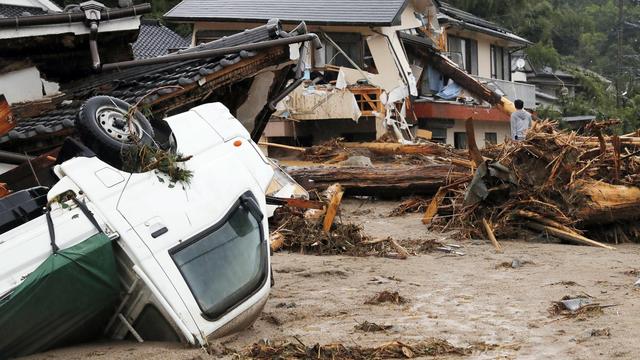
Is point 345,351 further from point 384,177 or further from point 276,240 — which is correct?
point 384,177

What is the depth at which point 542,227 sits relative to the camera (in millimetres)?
11734

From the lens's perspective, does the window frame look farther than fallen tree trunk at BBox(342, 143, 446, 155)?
No

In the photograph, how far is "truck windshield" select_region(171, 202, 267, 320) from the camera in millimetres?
5945

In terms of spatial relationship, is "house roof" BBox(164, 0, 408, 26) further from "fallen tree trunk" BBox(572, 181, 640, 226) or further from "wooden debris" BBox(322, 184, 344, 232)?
"fallen tree trunk" BBox(572, 181, 640, 226)

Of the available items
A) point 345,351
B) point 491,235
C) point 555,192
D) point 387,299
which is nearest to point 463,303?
point 387,299

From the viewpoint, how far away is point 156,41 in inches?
1088

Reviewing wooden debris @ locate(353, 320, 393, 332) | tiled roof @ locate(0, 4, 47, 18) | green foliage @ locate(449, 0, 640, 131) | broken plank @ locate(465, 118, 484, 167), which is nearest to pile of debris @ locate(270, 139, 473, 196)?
broken plank @ locate(465, 118, 484, 167)

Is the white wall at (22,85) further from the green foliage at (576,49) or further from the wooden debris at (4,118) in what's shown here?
the green foliage at (576,49)

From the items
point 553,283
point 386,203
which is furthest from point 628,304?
point 386,203

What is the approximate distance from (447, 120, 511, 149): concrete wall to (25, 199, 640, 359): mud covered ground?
2000 cm

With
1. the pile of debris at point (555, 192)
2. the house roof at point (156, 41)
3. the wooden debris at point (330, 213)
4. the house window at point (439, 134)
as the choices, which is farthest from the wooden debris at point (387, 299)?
the house window at point (439, 134)

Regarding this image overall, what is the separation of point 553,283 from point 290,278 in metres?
2.75

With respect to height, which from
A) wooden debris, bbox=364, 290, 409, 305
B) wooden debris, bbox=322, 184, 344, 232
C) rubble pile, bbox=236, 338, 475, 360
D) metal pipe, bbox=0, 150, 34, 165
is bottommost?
wooden debris, bbox=322, 184, 344, 232

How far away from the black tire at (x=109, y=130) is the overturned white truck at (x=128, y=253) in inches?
0.7
